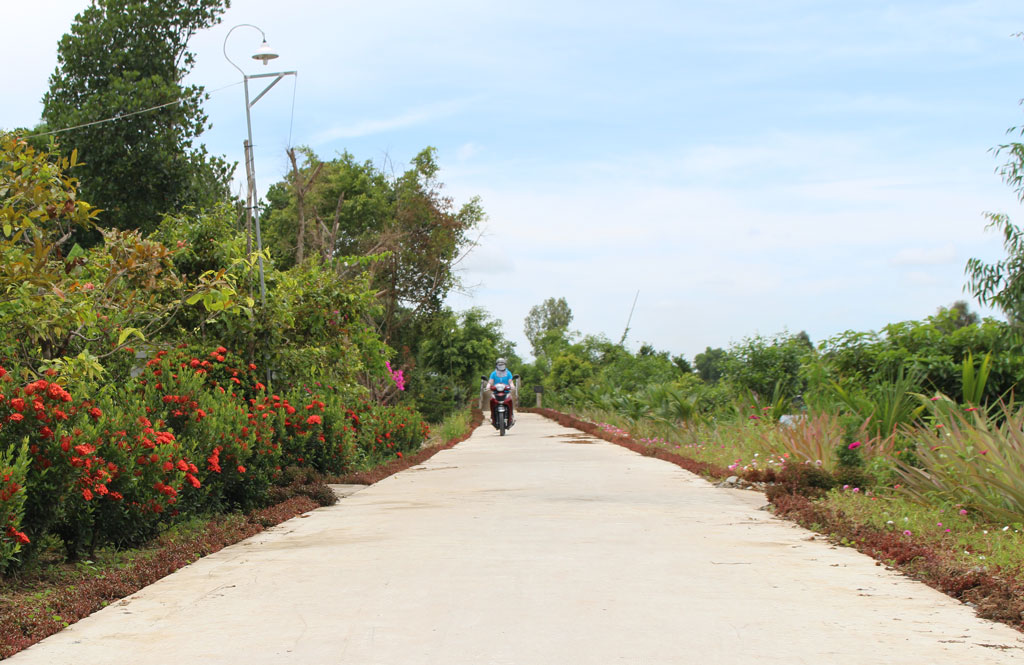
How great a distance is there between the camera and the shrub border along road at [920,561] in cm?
511

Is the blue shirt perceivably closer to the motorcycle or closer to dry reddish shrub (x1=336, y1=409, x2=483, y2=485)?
the motorcycle

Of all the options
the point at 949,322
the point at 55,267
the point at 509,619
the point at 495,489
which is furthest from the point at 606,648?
the point at 949,322

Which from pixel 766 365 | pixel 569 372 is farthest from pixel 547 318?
pixel 766 365

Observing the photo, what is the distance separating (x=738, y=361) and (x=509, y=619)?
14.7 m

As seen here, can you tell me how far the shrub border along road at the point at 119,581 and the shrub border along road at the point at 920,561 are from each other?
15.4 ft

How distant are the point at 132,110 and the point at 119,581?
2611 centimetres

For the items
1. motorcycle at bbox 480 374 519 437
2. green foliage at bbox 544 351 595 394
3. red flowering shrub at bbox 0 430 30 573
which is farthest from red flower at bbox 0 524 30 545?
green foliage at bbox 544 351 595 394

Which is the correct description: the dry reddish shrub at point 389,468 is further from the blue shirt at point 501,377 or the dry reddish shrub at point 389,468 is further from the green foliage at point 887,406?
the green foliage at point 887,406

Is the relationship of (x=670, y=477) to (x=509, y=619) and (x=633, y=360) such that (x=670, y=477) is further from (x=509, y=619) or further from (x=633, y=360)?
(x=633, y=360)

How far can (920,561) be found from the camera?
250 inches

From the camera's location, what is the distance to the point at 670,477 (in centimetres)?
1316

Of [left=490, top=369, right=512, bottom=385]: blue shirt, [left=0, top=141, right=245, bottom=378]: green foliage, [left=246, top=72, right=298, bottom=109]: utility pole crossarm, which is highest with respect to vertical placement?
[left=246, top=72, right=298, bottom=109]: utility pole crossarm

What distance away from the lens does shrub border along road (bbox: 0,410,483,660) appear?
4891 millimetres

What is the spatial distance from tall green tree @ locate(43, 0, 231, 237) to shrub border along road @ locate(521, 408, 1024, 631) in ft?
83.6
